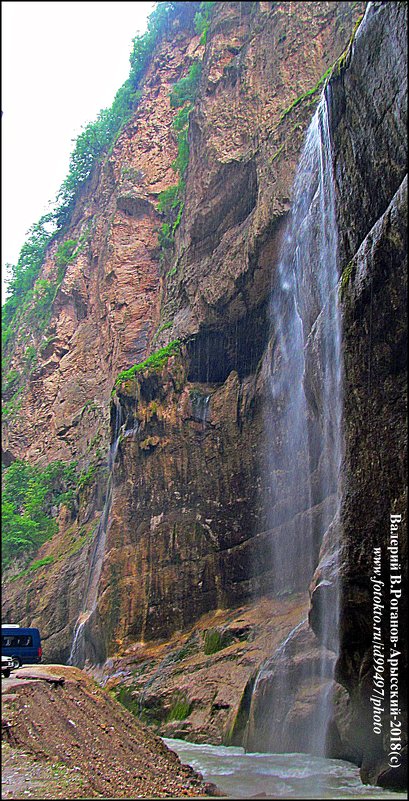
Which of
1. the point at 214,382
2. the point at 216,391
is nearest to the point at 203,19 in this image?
the point at 214,382

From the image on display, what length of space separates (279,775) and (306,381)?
28.8 feet

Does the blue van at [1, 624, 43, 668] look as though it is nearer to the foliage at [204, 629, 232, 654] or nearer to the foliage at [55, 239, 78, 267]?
the foliage at [204, 629, 232, 654]

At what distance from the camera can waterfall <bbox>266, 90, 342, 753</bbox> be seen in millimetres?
15297

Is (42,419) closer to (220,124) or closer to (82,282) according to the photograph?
(82,282)

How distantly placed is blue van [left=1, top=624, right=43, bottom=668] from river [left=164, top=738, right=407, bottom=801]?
4.51 metres

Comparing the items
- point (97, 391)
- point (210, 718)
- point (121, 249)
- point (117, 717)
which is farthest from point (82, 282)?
point (117, 717)

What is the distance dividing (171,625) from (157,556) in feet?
6.54

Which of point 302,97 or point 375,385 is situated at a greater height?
point 302,97

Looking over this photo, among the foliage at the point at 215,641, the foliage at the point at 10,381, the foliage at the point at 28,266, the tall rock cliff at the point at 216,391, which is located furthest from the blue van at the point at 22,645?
the foliage at the point at 28,266

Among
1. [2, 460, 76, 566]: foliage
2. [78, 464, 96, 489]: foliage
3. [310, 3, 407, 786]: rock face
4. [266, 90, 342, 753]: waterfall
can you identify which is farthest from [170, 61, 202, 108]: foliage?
[310, 3, 407, 786]: rock face

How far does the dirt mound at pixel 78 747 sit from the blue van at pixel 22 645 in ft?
12.3

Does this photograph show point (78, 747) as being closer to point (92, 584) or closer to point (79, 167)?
point (92, 584)

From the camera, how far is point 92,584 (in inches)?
902

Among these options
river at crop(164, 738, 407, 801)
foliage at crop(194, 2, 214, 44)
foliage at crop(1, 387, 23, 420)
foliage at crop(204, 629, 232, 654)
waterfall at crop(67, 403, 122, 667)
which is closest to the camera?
river at crop(164, 738, 407, 801)
